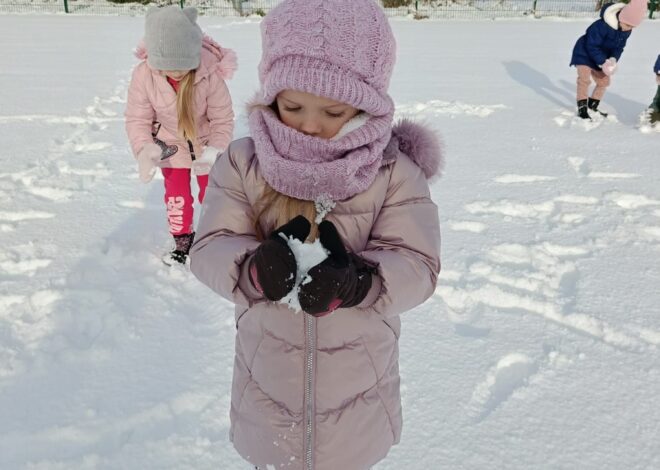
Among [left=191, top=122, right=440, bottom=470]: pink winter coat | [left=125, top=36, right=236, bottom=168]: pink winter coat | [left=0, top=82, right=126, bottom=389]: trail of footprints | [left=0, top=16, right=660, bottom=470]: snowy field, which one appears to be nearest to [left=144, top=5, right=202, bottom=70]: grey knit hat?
[left=125, top=36, right=236, bottom=168]: pink winter coat

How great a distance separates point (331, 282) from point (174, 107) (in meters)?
2.02

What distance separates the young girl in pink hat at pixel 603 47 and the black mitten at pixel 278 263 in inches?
216

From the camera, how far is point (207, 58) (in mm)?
2717

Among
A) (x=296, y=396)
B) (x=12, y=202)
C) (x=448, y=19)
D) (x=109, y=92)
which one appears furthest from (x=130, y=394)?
(x=448, y=19)

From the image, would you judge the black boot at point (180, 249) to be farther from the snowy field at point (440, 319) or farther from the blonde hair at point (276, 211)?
the blonde hair at point (276, 211)

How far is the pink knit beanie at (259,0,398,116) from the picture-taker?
3.80 ft

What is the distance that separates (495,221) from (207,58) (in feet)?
6.77

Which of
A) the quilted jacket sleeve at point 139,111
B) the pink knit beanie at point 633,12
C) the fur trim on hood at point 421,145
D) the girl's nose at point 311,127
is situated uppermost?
the pink knit beanie at point 633,12

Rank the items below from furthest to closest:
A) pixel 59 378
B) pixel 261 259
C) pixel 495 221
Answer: pixel 495 221 → pixel 59 378 → pixel 261 259

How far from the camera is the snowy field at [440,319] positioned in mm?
1865

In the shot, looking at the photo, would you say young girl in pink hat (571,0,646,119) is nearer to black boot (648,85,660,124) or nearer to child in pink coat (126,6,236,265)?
black boot (648,85,660,124)

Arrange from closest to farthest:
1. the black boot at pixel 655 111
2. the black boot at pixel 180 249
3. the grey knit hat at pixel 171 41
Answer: the grey knit hat at pixel 171 41 → the black boot at pixel 180 249 → the black boot at pixel 655 111

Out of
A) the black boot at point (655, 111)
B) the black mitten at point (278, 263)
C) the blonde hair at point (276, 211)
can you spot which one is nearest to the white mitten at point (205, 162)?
the blonde hair at point (276, 211)

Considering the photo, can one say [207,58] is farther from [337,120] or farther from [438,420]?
[438,420]
